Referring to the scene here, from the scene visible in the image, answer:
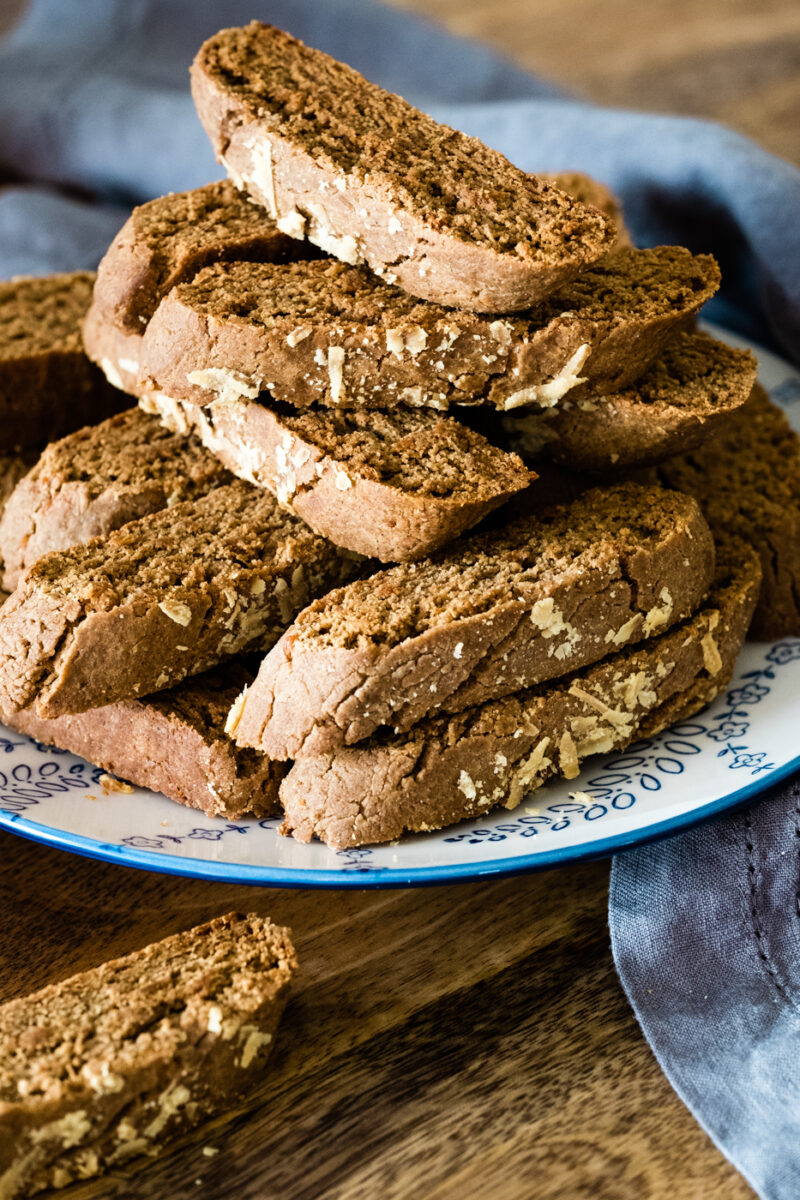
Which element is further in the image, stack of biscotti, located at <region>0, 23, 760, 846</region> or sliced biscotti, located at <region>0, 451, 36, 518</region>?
sliced biscotti, located at <region>0, 451, 36, 518</region>

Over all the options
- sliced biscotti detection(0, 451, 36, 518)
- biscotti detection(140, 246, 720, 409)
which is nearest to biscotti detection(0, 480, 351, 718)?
biscotti detection(140, 246, 720, 409)

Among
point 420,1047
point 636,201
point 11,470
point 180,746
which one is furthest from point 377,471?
point 636,201

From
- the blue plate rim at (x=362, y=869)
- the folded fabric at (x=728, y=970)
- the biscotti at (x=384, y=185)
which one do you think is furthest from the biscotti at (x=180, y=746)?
the biscotti at (x=384, y=185)

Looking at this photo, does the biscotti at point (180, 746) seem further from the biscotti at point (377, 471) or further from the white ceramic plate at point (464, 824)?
the biscotti at point (377, 471)

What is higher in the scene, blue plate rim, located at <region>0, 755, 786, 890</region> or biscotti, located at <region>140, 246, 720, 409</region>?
biscotti, located at <region>140, 246, 720, 409</region>

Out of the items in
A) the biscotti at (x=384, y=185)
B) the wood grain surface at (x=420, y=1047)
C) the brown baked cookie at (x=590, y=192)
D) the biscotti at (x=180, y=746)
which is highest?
the biscotti at (x=384, y=185)

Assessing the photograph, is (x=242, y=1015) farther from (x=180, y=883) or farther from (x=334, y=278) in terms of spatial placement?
(x=334, y=278)

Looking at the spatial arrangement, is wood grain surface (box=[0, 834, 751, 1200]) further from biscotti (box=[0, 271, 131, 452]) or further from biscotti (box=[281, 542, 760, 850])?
biscotti (box=[0, 271, 131, 452])

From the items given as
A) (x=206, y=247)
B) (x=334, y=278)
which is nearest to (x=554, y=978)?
(x=334, y=278)
